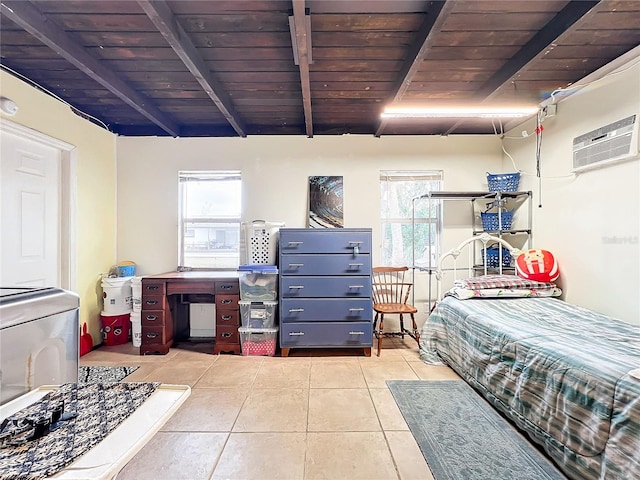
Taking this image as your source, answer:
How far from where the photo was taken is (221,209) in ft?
13.0

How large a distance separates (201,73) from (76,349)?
6.91 feet

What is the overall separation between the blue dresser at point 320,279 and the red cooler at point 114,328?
1878 millimetres

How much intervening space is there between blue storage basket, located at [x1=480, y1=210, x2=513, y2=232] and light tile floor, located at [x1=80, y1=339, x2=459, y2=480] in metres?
1.68

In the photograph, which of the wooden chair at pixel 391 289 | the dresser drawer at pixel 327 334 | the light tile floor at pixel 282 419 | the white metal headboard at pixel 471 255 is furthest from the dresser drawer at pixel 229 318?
the white metal headboard at pixel 471 255

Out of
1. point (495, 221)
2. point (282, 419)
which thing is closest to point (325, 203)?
point (495, 221)

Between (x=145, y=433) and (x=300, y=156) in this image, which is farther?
(x=300, y=156)

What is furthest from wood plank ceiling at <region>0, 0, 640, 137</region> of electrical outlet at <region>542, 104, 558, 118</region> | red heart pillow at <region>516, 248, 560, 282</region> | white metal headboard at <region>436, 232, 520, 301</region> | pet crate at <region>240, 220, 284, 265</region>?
red heart pillow at <region>516, 248, 560, 282</region>

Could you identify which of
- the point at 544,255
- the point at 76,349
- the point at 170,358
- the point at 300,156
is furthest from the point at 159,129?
the point at 544,255

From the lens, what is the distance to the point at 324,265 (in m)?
3.23

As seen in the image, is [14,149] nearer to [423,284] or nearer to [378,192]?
[378,192]

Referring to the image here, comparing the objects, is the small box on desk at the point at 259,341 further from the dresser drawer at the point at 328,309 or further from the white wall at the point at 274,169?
the white wall at the point at 274,169

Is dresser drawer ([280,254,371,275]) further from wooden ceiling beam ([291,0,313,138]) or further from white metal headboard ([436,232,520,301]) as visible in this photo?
wooden ceiling beam ([291,0,313,138])

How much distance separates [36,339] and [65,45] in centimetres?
221

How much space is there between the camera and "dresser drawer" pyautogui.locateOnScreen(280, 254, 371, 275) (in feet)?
10.6
